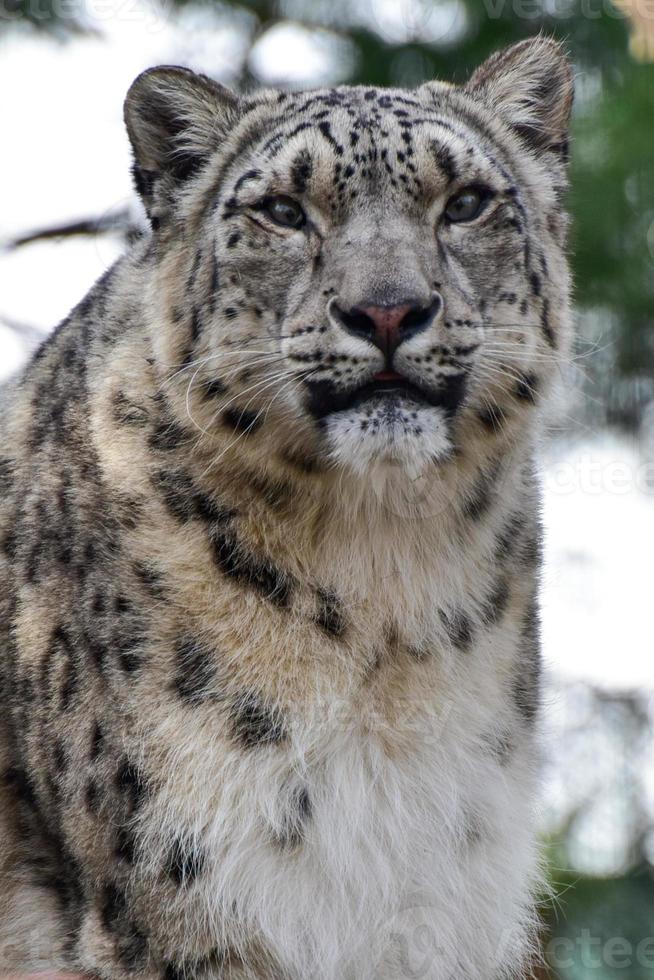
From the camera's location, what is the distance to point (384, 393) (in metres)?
3.16

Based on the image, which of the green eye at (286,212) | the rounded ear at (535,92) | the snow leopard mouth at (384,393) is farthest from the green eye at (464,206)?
the rounded ear at (535,92)

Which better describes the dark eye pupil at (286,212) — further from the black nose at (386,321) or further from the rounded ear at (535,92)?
the rounded ear at (535,92)

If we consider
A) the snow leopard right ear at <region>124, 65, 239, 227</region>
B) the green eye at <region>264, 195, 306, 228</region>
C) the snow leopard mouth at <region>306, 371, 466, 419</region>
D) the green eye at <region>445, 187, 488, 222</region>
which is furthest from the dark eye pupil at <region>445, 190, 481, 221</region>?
the snow leopard right ear at <region>124, 65, 239, 227</region>

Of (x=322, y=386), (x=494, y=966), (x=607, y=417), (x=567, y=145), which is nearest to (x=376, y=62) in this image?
(x=607, y=417)

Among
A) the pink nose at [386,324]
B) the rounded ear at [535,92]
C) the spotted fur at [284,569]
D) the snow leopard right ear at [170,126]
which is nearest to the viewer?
the pink nose at [386,324]

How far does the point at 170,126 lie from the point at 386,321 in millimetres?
1208

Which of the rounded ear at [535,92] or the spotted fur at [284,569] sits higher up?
the rounded ear at [535,92]

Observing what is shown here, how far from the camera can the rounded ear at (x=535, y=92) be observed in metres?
4.05

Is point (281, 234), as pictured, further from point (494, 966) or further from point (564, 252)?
point (494, 966)

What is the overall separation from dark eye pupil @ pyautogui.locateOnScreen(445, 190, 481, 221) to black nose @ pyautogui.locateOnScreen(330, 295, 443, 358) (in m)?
0.44

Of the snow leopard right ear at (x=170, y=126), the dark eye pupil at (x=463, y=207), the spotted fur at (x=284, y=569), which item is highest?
the snow leopard right ear at (x=170, y=126)

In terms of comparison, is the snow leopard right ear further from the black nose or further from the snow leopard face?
the black nose

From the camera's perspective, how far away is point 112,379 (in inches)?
147

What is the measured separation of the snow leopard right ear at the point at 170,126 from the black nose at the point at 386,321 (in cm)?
95
